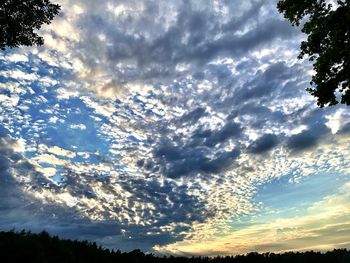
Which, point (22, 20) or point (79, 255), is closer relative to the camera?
point (79, 255)

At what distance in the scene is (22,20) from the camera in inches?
735

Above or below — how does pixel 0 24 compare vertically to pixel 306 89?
above

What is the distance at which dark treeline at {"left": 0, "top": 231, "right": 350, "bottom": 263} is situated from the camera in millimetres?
10727

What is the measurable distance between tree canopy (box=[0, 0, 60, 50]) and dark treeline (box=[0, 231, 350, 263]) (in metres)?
11.2

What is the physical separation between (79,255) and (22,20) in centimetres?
1278

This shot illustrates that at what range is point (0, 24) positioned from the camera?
59.1 feet

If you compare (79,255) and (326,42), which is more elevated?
(326,42)

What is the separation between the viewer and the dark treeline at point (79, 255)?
1073cm

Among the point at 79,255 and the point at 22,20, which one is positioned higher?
the point at 22,20

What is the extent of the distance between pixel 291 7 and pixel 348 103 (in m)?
5.71

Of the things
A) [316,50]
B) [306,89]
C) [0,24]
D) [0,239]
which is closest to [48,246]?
[0,239]

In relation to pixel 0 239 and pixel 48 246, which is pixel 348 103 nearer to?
pixel 48 246

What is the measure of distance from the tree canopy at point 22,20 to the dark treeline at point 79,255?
11170 millimetres

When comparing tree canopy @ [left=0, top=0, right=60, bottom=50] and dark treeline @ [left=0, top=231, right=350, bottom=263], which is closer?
dark treeline @ [left=0, top=231, right=350, bottom=263]
